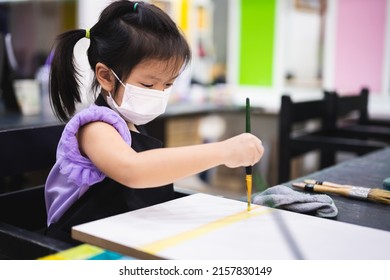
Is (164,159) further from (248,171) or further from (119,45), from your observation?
(119,45)

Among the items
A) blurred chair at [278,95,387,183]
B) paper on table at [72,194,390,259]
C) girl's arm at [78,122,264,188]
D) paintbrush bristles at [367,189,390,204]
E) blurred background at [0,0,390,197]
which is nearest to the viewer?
paper on table at [72,194,390,259]

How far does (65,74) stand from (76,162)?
9.2 inches

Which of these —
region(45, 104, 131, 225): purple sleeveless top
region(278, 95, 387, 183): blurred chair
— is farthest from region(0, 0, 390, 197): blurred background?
region(45, 104, 131, 225): purple sleeveless top

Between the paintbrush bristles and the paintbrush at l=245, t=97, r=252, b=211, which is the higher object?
the paintbrush at l=245, t=97, r=252, b=211

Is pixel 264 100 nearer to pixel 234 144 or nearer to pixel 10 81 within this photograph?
pixel 10 81

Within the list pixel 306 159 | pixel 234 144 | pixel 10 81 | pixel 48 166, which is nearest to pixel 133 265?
pixel 234 144

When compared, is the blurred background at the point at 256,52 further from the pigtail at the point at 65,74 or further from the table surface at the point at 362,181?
the pigtail at the point at 65,74

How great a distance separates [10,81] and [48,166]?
5.29 feet

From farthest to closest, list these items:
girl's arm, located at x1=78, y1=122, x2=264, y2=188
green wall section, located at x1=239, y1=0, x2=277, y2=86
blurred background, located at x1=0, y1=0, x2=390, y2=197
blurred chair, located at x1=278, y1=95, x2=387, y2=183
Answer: green wall section, located at x1=239, y1=0, x2=277, y2=86 → blurred background, located at x1=0, y1=0, x2=390, y2=197 → blurred chair, located at x1=278, y1=95, x2=387, y2=183 → girl's arm, located at x1=78, y1=122, x2=264, y2=188

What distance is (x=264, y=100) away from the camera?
4633mm

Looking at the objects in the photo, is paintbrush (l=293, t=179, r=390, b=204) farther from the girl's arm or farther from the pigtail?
the pigtail

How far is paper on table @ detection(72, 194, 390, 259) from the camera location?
0.68 metres

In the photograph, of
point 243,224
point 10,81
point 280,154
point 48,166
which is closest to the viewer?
point 243,224

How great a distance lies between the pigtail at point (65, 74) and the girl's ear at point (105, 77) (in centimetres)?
6
